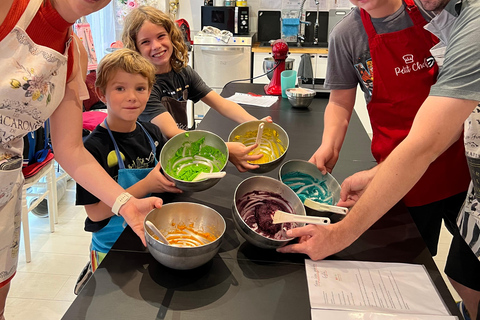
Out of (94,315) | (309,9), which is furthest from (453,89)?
(309,9)

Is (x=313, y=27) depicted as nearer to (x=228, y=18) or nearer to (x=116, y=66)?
(x=228, y=18)

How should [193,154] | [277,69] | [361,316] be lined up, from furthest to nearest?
[277,69] → [193,154] → [361,316]

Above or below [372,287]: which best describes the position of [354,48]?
above

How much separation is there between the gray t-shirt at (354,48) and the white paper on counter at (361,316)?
87 centimetres

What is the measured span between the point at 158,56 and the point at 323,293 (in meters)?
1.41

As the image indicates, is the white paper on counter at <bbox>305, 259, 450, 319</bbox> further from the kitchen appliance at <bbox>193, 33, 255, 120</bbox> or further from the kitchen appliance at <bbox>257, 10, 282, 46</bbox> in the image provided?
the kitchen appliance at <bbox>257, 10, 282, 46</bbox>

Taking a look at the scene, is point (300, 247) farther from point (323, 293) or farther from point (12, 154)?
point (12, 154)

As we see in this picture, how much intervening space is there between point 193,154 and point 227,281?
0.47 m

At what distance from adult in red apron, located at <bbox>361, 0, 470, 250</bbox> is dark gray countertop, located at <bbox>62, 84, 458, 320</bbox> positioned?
240 mm

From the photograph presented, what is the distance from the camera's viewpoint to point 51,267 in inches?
94.7

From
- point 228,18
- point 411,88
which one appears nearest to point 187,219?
point 411,88

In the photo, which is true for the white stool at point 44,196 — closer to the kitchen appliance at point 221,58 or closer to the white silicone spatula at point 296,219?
the white silicone spatula at point 296,219

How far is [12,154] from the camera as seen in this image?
102 centimetres

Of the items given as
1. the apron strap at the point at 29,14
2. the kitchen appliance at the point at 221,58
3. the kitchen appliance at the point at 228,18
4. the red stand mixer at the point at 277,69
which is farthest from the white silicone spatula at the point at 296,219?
the kitchen appliance at the point at 228,18
